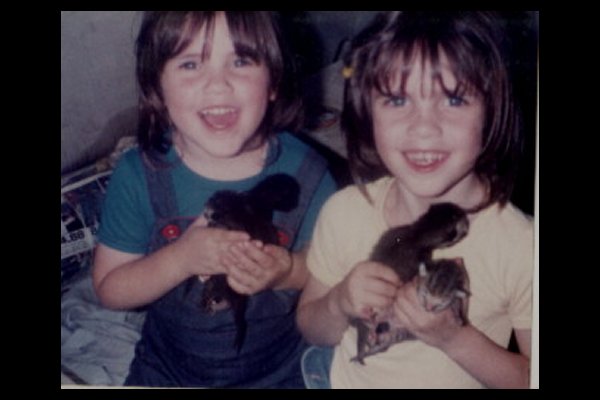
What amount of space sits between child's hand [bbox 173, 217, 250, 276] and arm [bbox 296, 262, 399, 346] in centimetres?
13

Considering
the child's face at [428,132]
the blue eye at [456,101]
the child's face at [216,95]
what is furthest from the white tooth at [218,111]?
the blue eye at [456,101]

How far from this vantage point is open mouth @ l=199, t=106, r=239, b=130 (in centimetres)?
114

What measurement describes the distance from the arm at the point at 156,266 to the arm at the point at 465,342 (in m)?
0.26

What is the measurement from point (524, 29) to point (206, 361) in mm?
682

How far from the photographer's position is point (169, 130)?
46.3 inches

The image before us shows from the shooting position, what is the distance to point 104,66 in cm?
117

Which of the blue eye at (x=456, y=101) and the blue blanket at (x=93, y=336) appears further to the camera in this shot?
the blue blanket at (x=93, y=336)

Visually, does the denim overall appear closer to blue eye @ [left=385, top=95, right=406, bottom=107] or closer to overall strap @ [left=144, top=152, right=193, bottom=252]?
overall strap @ [left=144, top=152, right=193, bottom=252]

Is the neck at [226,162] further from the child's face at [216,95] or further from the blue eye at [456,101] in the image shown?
the blue eye at [456,101]

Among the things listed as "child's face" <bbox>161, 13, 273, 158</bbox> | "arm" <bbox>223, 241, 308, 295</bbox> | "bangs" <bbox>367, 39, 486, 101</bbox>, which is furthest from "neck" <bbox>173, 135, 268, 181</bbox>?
"bangs" <bbox>367, 39, 486, 101</bbox>

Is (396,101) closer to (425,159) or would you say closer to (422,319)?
(425,159)

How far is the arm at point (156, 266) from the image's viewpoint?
1.17 metres
